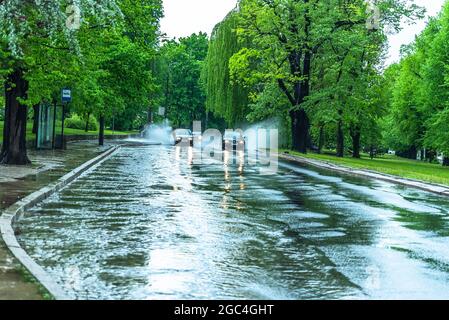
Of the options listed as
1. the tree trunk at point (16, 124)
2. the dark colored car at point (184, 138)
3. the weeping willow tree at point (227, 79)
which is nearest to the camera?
the tree trunk at point (16, 124)

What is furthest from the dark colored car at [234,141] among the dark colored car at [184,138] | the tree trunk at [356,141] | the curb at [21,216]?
the curb at [21,216]

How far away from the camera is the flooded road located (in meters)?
7.32

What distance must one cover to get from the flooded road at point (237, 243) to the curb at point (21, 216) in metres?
0.22

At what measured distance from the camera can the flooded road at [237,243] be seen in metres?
7.32

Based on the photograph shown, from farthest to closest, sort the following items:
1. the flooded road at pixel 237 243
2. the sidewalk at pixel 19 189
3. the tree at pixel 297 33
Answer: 1. the tree at pixel 297 33
2. the flooded road at pixel 237 243
3. the sidewalk at pixel 19 189

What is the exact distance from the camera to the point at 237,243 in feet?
33.3

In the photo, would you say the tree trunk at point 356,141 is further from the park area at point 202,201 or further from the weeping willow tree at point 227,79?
the park area at point 202,201

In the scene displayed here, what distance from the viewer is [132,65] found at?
37375 millimetres

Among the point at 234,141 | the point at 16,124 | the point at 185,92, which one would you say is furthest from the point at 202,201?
the point at 185,92

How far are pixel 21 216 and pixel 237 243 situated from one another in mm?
4424

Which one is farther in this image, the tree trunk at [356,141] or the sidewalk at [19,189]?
the tree trunk at [356,141]

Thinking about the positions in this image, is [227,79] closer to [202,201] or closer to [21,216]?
[202,201]

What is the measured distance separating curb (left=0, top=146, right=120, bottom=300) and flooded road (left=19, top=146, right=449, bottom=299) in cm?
22
